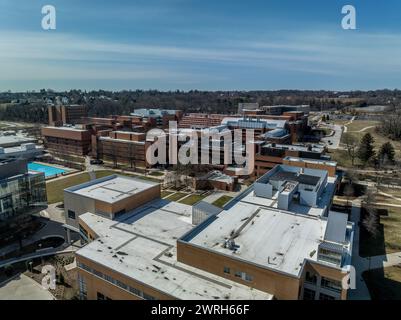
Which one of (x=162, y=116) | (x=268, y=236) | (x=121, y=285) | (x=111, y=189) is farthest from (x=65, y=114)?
(x=268, y=236)

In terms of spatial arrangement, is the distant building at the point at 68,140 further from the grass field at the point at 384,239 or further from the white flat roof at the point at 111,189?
the grass field at the point at 384,239

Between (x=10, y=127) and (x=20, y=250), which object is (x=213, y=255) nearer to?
(x=20, y=250)

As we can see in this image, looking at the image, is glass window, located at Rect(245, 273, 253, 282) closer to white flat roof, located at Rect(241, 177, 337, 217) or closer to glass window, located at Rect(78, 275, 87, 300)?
white flat roof, located at Rect(241, 177, 337, 217)

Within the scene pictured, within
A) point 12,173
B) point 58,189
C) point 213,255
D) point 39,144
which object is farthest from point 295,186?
point 39,144

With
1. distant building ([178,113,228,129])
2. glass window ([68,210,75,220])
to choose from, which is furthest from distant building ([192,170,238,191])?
distant building ([178,113,228,129])

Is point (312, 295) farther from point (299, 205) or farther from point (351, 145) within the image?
point (351, 145)

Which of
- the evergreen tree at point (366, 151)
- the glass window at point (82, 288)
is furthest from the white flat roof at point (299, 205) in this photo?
the evergreen tree at point (366, 151)
